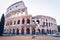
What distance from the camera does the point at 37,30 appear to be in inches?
109

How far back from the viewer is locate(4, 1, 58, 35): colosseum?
280 cm

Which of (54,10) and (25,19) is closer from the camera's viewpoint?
(25,19)

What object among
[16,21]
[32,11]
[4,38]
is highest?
[32,11]

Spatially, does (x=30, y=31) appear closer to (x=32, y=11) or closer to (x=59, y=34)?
(x=32, y=11)

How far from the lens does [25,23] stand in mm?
2861

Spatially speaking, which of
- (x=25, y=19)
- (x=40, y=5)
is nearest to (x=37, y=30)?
(x=25, y=19)

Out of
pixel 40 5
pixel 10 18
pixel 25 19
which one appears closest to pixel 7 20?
pixel 10 18

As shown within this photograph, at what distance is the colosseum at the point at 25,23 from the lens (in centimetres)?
280

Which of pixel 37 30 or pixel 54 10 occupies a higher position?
pixel 54 10

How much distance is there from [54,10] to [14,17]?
3.26 feet

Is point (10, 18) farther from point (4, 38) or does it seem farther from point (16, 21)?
point (4, 38)

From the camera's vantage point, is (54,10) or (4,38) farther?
(54,10)

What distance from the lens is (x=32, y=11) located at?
9.52ft

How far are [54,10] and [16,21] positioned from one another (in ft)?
3.19
